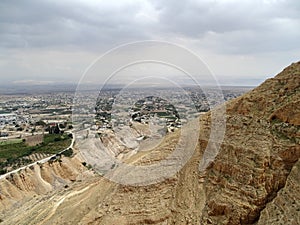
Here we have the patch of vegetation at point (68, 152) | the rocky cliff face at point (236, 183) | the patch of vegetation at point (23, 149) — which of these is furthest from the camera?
the patch of vegetation at point (68, 152)

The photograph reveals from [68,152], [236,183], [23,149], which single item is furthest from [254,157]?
[23,149]

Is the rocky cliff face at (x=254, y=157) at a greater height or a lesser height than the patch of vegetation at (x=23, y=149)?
greater

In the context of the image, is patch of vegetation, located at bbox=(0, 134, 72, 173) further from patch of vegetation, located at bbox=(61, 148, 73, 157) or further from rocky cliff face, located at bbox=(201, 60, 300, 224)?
rocky cliff face, located at bbox=(201, 60, 300, 224)

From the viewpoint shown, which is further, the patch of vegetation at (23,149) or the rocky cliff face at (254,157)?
the patch of vegetation at (23,149)

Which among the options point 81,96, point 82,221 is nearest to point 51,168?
point 81,96

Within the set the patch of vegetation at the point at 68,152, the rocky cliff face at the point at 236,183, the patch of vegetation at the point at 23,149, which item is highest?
the rocky cliff face at the point at 236,183

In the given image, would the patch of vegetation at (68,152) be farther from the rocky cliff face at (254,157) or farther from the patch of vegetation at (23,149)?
the rocky cliff face at (254,157)

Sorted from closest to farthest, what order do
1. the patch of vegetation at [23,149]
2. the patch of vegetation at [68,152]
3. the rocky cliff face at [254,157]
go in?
the rocky cliff face at [254,157] → the patch of vegetation at [23,149] → the patch of vegetation at [68,152]

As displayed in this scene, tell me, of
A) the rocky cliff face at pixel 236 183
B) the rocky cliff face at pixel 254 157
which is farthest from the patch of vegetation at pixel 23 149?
the rocky cliff face at pixel 254 157
